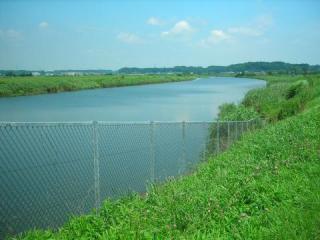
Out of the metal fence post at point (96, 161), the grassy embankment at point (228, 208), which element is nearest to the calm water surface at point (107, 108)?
the grassy embankment at point (228, 208)

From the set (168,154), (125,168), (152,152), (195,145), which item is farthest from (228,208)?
(195,145)

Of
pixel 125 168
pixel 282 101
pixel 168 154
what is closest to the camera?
pixel 125 168

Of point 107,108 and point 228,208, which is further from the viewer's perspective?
point 107,108

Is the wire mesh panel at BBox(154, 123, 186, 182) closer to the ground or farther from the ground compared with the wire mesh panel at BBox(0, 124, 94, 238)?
closer to the ground

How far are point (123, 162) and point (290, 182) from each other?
11.1ft

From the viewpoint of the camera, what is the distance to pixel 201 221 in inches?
223

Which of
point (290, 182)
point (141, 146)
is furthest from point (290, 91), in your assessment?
point (290, 182)

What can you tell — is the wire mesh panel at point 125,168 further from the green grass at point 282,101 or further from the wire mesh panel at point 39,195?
the green grass at point 282,101

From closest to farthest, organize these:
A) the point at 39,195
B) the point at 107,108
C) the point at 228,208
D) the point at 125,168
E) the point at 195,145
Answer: the point at 228,208, the point at 39,195, the point at 125,168, the point at 195,145, the point at 107,108

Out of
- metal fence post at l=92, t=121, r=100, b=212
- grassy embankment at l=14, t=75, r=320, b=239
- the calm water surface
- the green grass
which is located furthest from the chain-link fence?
the calm water surface

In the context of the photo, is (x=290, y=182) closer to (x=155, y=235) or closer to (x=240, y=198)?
(x=240, y=198)

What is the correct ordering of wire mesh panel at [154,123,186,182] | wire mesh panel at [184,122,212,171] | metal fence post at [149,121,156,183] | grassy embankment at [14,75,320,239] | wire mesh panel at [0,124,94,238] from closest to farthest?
1. grassy embankment at [14,75,320,239]
2. wire mesh panel at [0,124,94,238]
3. metal fence post at [149,121,156,183]
4. wire mesh panel at [154,123,186,182]
5. wire mesh panel at [184,122,212,171]

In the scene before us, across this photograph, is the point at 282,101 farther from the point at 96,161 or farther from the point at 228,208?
the point at 228,208

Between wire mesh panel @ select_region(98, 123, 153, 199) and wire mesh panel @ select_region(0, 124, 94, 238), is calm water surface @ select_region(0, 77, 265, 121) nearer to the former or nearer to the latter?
wire mesh panel @ select_region(98, 123, 153, 199)
